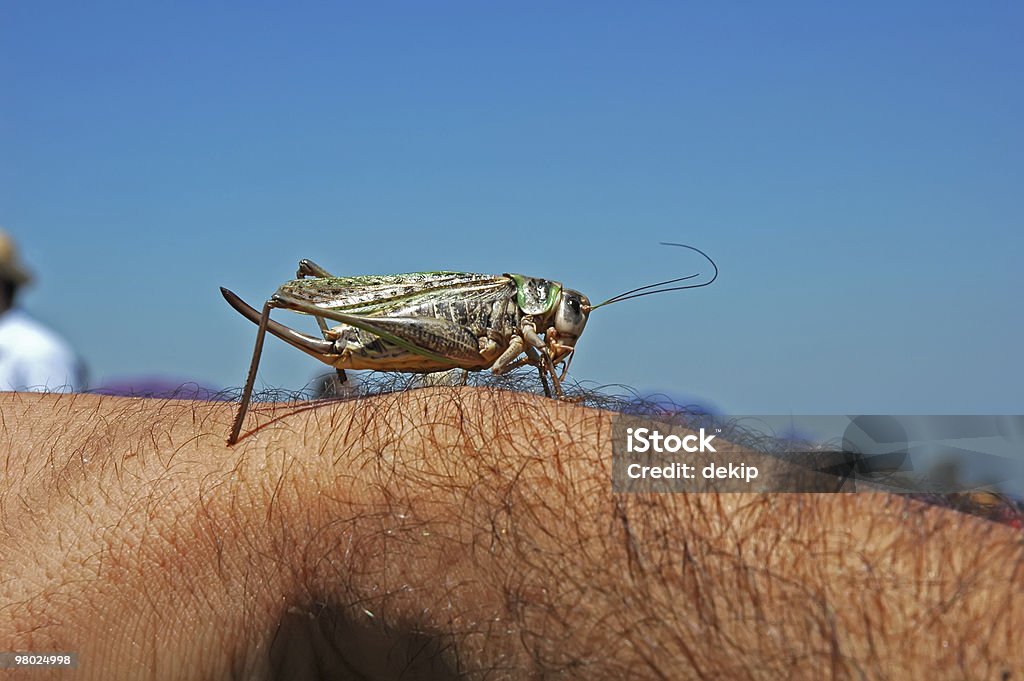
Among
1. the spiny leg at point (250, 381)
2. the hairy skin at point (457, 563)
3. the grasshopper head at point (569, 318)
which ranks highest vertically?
the grasshopper head at point (569, 318)

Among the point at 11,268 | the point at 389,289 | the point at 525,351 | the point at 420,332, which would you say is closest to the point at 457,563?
the point at 420,332

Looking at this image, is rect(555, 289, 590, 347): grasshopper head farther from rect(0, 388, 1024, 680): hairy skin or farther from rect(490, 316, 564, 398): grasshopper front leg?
rect(0, 388, 1024, 680): hairy skin

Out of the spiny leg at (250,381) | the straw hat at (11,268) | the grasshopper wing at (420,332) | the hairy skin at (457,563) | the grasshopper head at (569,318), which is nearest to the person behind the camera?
the hairy skin at (457,563)

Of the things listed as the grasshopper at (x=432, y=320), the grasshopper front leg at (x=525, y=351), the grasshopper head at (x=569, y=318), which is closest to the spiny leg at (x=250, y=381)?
the grasshopper at (x=432, y=320)

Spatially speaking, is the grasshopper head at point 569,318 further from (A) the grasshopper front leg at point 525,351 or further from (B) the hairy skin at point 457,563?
(B) the hairy skin at point 457,563

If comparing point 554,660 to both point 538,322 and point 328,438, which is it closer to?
point 328,438
